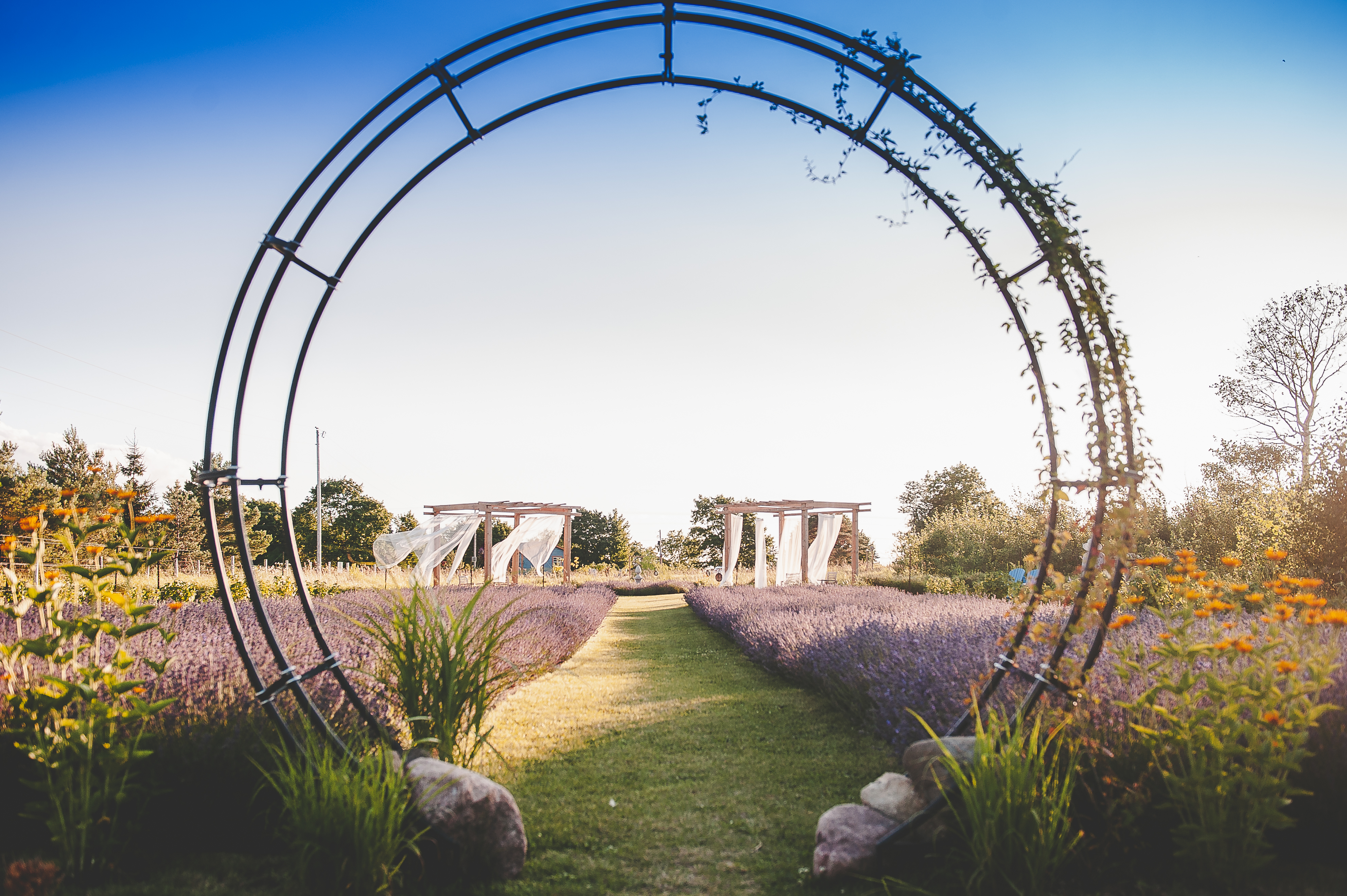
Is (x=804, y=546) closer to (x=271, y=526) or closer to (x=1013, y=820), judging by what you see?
(x=1013, y=820)

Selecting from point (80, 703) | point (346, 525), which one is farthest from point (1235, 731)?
point (346, 525)

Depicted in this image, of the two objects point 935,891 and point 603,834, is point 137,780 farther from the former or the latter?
point 935,891

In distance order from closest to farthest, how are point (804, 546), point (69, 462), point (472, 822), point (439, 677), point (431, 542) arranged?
point (472, 822) → point (439, 677) → point (431, 542) → point (804, 546) → point (69, 462)

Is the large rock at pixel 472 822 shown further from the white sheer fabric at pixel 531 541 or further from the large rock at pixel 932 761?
the white sheer fabric at pixel 531 541

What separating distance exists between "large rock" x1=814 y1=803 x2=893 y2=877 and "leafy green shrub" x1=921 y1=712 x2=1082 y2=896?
0.28 meters

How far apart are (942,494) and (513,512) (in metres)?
23.5

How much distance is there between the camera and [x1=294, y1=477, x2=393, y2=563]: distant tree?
1531 inches

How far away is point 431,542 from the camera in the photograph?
12.6 m

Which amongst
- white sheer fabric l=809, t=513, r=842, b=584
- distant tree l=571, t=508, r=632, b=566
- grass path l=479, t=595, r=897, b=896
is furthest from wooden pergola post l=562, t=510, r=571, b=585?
distant tree l=571, t=508, r=632, b=566

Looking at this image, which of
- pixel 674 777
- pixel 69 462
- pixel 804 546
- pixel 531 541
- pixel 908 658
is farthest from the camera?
pixel 69 462

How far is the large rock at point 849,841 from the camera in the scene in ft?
6.68

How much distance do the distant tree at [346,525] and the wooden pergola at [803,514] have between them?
3020 cm

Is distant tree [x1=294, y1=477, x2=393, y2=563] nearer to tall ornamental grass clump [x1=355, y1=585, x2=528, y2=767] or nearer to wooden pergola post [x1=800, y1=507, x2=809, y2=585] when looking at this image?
wooden pergola post [x1=800, y1=507, x2=809, y2=585]

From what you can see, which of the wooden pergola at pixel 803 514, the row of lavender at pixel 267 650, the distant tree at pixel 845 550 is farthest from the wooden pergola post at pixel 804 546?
the distant tree at pixel 845 550
